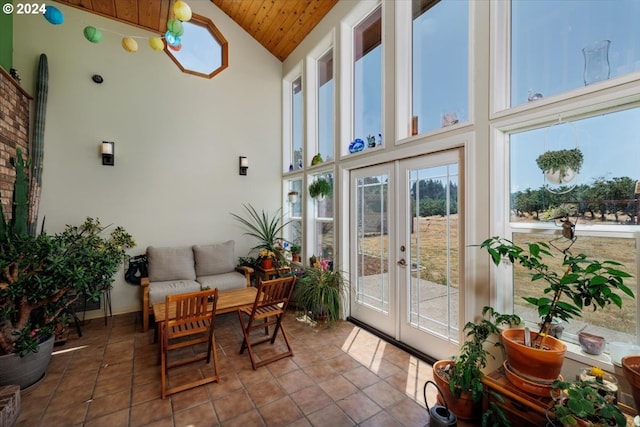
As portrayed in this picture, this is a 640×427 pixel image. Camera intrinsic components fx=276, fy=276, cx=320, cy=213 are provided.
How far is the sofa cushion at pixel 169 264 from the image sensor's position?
3.99 m

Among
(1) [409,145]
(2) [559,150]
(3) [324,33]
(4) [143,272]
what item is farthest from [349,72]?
(4) [143,272]

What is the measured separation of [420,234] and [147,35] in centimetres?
507

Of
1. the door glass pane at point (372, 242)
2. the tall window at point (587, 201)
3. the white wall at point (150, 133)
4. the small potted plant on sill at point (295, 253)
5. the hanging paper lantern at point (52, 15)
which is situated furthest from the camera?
the small potted plant on sill at point (295, 253)

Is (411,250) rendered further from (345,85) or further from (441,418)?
(345,85)

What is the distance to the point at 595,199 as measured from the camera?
180 centimetres

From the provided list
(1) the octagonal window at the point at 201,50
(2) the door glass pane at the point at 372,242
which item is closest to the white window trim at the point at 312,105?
(2) the door glass pane at the point at 372,242

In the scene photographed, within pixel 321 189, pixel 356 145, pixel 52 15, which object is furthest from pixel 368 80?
pixel 52 15

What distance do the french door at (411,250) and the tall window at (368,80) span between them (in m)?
0.55

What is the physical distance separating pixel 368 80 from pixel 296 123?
6.44 ft

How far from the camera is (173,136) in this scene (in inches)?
175

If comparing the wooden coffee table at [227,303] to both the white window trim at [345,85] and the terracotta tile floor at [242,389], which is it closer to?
the terracotta tile floor at [242,389]

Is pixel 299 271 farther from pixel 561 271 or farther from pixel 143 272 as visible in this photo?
pixel 561 271

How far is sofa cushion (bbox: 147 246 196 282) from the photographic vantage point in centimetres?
399

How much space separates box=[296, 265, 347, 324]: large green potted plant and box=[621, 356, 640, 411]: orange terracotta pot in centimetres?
258
